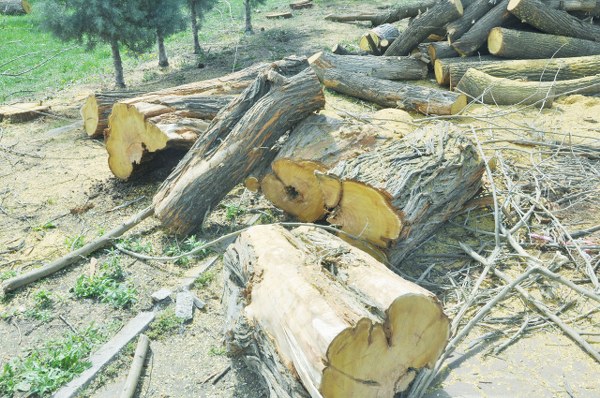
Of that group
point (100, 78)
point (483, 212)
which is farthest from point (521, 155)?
point (100, 78)

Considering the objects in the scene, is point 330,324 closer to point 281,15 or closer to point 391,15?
point 391,15

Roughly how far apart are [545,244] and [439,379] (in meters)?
1.88

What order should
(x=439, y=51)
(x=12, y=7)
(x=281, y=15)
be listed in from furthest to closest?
(x=12, y=7)
(x=281, y=15)
(x=439, y=51)

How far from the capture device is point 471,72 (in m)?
8.45

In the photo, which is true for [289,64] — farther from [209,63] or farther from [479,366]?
[209,63]

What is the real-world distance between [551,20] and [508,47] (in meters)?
0.79

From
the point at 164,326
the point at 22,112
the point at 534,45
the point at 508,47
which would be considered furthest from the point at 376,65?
the point at 164,326

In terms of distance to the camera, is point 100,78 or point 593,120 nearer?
point 593,120

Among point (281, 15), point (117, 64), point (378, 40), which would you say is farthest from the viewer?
point (281, 15)

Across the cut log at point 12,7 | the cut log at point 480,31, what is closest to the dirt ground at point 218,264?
the cut log at point 480,31

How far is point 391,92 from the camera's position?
27.2ft

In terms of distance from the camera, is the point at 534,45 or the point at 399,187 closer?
the point at 399,187

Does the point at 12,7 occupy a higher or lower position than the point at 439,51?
higher

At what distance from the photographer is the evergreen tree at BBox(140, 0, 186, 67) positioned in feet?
32.1
